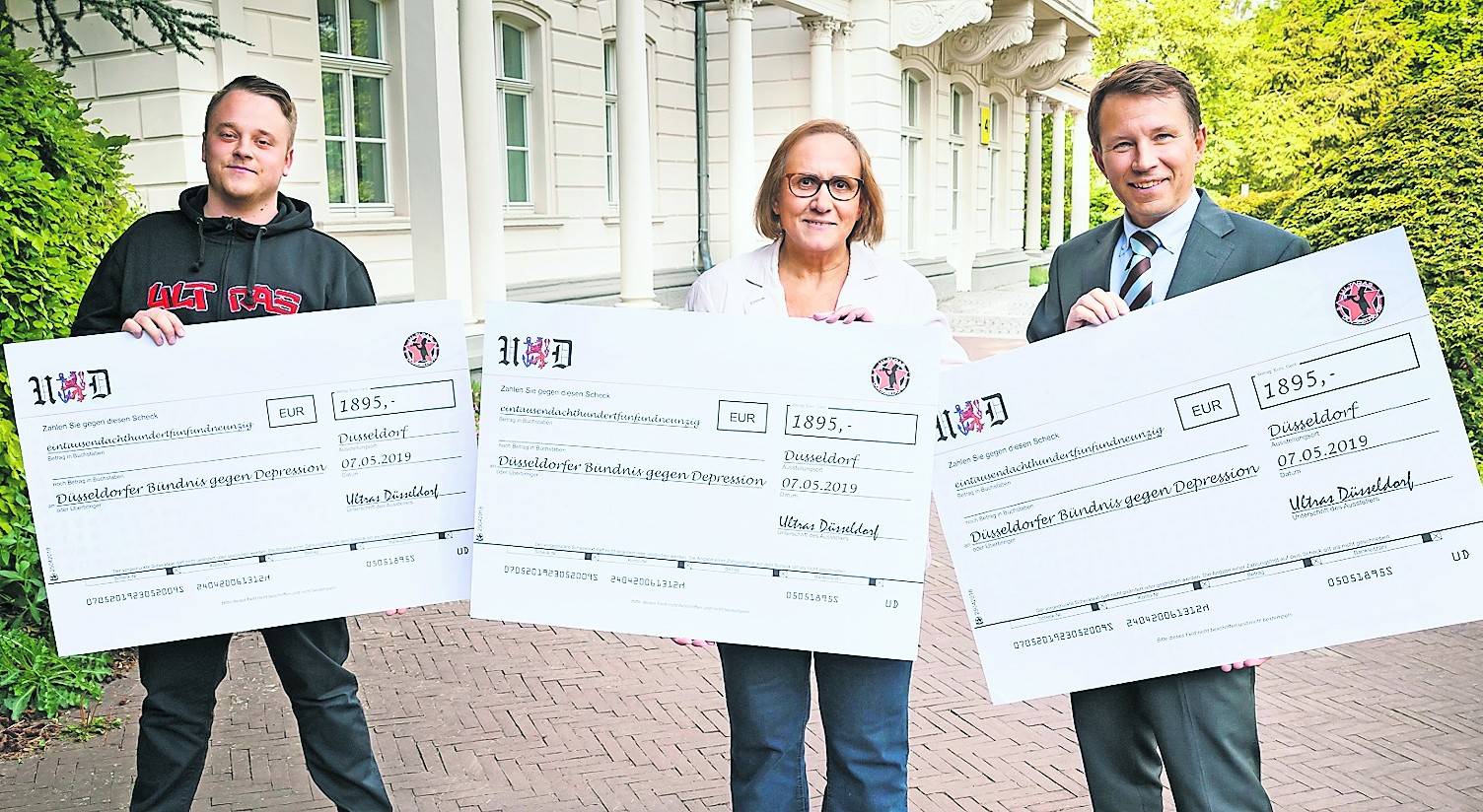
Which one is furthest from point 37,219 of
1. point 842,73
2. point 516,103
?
point 842,73

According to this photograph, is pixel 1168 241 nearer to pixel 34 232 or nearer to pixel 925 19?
pixel 34 232

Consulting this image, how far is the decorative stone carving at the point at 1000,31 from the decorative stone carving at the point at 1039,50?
4.51 ft

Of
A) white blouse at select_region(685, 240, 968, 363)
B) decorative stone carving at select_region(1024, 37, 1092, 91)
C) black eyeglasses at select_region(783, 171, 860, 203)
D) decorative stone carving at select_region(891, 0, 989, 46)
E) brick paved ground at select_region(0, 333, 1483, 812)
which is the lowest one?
brick paved ground at select_region(0, 333, 1483, 812)

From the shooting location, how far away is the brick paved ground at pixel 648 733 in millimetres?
4039

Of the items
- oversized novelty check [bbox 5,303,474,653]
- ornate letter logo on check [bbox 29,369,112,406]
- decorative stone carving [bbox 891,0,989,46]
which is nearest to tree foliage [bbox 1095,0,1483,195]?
decorative stone carving [bbox 891,0,989,46]

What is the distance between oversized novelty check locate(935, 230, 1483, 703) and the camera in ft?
7.58

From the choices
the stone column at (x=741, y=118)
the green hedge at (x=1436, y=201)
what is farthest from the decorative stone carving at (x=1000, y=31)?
the green hedge at (x=1436, y=201)

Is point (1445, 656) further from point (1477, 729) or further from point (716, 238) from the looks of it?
point (716, 238)

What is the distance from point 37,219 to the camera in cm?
469

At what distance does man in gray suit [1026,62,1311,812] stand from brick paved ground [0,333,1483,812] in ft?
4.62

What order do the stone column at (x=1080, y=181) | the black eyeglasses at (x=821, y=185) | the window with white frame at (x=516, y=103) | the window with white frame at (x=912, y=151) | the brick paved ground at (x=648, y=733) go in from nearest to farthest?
1. the black eyeglasses at (x=821, y=185)
2. the brick paved ground at (x=648, y=733)
3. the window with white frame at (x=516, y=103)
4. the window with white frame at (x=912, y=151)
5. the stone column at (x=1080, y=181)

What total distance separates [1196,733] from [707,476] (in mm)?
1157
